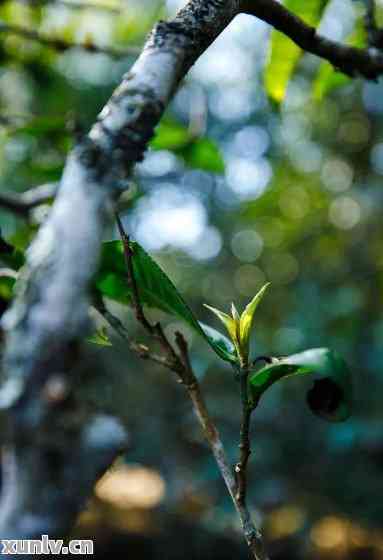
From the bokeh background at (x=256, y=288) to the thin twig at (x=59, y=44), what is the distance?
7cm

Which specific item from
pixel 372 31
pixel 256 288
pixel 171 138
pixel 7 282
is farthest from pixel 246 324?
pixel 256 288

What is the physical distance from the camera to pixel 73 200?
0.24 m

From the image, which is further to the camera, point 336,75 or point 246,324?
point 336,75

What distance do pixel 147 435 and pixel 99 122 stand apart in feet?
11.1

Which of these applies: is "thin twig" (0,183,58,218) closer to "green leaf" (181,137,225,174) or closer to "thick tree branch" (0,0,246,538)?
"green leaf" (181,137,225,174)

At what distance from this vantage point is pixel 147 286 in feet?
1.49

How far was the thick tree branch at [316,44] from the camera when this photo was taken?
0.42 metres

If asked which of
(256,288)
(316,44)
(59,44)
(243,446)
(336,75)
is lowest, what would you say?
(243,446)

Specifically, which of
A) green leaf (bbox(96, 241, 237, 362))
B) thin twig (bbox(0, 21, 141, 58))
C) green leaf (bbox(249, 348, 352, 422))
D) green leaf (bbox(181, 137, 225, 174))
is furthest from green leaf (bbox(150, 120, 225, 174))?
green leaf (bbox(249, 348, 352, 422))

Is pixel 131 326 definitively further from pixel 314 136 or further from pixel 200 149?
pixel 200 149

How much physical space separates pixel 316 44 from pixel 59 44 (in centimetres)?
66

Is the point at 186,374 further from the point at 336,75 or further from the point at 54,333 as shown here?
the point at 336,75

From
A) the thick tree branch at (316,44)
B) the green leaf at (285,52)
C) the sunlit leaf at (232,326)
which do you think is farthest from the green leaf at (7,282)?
the green leaf at (285,52)

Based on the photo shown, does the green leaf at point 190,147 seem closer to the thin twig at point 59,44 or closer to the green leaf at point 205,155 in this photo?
the green leaf at point 205,155
